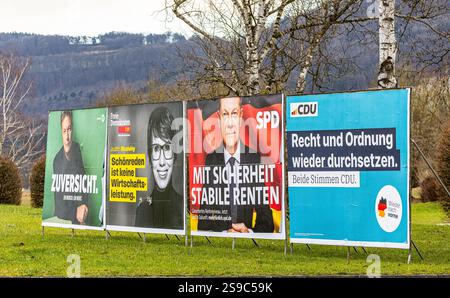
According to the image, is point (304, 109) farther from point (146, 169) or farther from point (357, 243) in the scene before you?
point (146, 169)

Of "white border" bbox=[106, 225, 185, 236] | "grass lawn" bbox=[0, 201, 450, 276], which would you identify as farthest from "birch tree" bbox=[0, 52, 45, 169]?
"white border" bbox=[106, 225, 185, 236]

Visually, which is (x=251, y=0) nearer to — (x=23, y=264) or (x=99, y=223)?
(x=99, y=223)

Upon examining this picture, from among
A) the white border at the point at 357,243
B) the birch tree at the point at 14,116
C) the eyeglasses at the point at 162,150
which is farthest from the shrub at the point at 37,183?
the white border at the point at 357,243

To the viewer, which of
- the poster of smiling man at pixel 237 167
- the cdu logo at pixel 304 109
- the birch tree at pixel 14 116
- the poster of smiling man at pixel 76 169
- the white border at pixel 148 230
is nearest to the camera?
the cdu logo at pixel 304 109

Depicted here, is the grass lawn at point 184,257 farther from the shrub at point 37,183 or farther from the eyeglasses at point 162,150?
the shrub at point 37,183

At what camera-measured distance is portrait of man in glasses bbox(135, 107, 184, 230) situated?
18.7 meters

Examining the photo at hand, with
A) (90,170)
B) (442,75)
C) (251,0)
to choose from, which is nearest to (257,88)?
(251,0)

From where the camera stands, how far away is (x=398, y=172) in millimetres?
15836

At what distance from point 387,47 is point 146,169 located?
5472 mm

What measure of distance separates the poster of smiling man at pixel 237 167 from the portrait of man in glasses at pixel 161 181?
0.43m

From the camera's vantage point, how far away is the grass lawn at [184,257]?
48.7 feet

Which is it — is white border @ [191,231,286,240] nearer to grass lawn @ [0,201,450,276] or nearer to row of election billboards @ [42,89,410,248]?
row of election billboards @ [42,89,410,248]

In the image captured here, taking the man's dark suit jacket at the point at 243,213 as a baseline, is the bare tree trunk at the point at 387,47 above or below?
above

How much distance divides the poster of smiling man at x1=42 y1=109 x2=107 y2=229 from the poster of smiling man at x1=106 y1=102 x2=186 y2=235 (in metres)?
0.32
